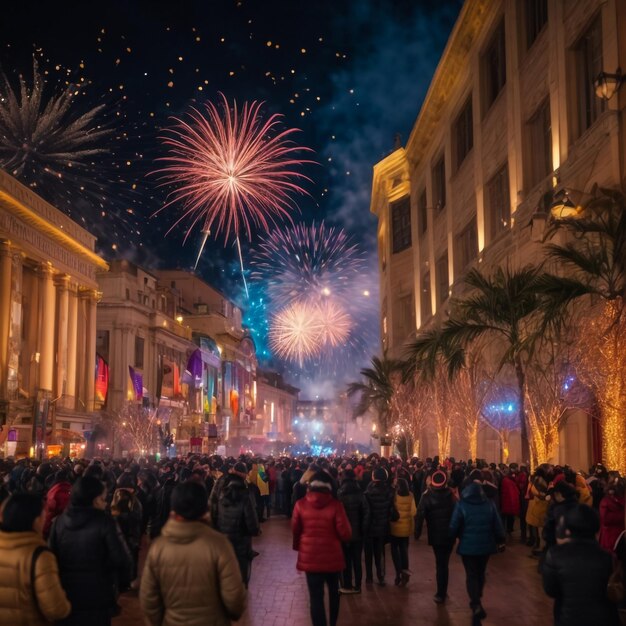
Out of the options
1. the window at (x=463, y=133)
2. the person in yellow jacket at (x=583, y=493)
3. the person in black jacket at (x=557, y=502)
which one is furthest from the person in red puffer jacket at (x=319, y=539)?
the window at (x=463, y=133)

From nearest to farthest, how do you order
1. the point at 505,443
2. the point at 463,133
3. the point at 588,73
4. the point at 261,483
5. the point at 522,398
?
the point at 522,398 < the point at 261,483 < the point at 588,73 < the point at 505,443 < the point at 463,133

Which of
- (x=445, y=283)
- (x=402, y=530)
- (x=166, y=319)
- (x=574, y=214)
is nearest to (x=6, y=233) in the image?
(x=445, y=283)

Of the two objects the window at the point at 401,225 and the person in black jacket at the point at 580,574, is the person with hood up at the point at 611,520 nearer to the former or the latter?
the person in black jacket at the point at 580,574

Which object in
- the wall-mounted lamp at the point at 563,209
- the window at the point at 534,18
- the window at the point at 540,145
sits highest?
the window at the point at 534,18

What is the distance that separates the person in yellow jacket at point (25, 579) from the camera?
488 cm

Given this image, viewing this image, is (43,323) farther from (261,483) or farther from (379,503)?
(379,503)

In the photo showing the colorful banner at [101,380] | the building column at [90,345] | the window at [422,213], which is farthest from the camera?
the colorful banner at [101,380]

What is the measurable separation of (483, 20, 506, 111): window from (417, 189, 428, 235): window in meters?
15.2

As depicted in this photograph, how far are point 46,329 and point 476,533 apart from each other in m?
45.9

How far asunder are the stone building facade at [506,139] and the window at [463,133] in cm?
6

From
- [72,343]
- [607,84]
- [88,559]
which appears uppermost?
[607,84]

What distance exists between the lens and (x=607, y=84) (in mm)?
18234

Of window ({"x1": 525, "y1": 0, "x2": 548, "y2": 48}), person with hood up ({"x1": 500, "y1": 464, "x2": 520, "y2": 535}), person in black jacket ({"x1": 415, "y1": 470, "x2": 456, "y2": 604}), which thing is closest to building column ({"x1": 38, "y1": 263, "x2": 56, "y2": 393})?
window ({"x1": 525, "y1": 0, "x2": 548, "y2": 48})

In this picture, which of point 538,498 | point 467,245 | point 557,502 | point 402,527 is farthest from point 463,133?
point 557,502
